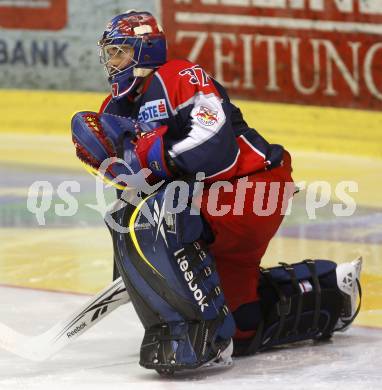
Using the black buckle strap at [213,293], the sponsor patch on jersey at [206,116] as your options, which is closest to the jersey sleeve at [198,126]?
the sponsor patch on jersey at [206,116]

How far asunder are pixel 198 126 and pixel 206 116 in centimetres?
4

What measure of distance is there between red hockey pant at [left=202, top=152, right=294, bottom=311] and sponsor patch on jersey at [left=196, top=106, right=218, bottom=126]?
0.20 metres

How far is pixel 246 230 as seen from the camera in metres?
3.52

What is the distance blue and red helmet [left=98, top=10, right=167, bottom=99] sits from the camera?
357 centimetres

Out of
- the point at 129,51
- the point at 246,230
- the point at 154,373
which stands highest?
the point at 129,51

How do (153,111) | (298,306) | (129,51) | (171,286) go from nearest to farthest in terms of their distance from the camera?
1. (171,286)
2. (153,111)
3. (129,51)
4. (298,306)

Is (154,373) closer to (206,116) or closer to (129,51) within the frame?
(206,116)

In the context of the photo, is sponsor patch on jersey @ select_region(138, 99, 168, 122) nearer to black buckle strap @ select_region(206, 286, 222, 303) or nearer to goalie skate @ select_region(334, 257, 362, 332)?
black buckle strap @ select_region(206, 286, 222, 303)

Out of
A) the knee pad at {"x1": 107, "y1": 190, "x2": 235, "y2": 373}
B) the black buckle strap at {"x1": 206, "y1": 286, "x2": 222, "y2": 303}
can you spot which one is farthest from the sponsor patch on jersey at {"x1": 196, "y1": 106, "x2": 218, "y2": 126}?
the black buckle strap at {"x1": 206, "y1": 286, "x2": 222, "y2": 303}

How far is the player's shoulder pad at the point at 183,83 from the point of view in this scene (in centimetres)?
343

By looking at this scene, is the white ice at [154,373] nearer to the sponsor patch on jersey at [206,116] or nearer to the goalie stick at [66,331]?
the goalie stick at [66,331]

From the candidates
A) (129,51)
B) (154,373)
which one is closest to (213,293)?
(154,373)

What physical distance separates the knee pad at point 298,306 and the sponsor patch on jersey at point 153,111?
0.61 meters

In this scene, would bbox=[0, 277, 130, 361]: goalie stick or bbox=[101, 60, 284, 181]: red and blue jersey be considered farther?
bbox=[0, 277, 130, 361]: goalie stick
